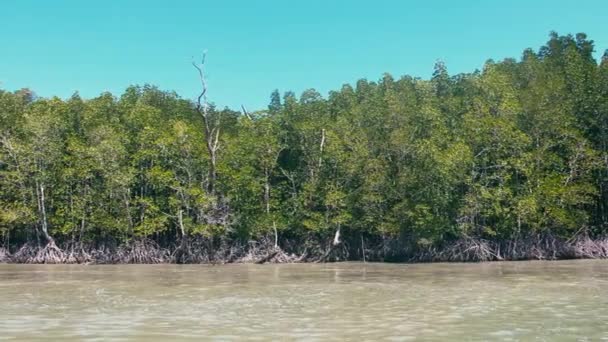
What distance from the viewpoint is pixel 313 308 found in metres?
10.3

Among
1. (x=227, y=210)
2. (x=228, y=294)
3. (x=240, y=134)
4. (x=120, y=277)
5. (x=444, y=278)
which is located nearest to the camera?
(x=228, y=294)

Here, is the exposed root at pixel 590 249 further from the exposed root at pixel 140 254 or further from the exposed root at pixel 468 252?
the exposed root at pixel 140 254

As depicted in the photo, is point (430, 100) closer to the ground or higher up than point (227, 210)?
higher up

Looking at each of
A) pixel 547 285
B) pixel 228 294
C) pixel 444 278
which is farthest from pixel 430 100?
pixel 228 294

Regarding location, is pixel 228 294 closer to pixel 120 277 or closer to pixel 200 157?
pixel 120 277

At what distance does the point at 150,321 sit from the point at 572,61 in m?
24.8

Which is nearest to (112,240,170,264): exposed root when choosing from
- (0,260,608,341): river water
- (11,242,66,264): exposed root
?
(11,242,66,264): exposed root

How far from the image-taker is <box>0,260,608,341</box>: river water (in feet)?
25.4

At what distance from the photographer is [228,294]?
41.9 ft

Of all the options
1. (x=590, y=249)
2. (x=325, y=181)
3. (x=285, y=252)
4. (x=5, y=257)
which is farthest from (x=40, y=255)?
(x=590, y=249)

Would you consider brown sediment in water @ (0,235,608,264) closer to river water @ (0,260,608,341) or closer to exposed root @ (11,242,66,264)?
exposed root @ (11,242,66,264)

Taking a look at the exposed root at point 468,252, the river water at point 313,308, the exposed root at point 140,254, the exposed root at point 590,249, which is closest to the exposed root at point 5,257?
the exposed root at point 140,254

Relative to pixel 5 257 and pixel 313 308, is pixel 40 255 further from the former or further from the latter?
pixel 313 308

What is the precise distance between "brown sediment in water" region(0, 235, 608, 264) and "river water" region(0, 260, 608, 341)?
23.7ft
